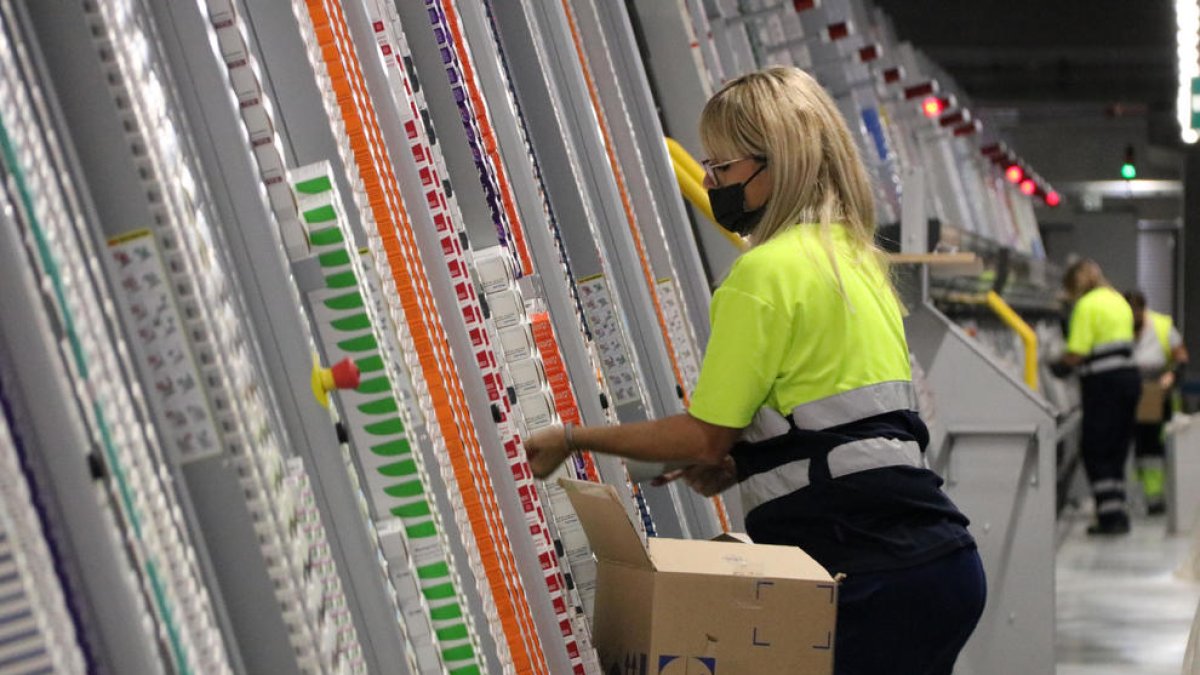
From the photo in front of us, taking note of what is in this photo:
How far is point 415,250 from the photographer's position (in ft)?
7.65

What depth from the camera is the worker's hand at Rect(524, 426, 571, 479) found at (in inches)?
96.8

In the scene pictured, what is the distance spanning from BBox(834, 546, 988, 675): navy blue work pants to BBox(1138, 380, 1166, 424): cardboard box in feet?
35.4

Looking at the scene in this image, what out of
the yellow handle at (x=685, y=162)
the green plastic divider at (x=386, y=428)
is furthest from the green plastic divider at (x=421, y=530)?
the yellow handle at (x=685, y=162)

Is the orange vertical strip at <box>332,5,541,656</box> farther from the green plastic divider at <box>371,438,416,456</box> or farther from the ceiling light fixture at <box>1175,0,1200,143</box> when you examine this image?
the ceiling light fixture at <box>1175,0,1200,143</box>

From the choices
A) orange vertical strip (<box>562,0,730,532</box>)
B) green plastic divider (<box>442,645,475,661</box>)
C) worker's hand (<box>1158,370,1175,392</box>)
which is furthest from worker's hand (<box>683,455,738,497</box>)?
worker's hand (<box>1158,370,1175,392</box>)

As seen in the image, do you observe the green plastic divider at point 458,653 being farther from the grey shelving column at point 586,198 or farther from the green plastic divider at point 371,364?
the grey shelving column at point 586,198

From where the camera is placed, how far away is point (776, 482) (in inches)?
96.7

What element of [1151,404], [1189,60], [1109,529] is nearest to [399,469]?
[1189,60]

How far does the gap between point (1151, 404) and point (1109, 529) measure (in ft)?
7.81

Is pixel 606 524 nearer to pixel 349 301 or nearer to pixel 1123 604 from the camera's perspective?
pixel 349 301

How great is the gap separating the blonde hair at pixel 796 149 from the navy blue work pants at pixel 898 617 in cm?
46

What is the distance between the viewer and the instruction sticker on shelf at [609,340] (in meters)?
3.31

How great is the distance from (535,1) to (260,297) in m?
1.68

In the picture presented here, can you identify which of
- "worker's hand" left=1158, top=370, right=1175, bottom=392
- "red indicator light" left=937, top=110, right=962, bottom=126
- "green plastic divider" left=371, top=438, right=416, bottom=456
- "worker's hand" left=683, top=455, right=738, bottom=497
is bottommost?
"worker's hand" left=1158, top=370, right=1175, bottom=392
